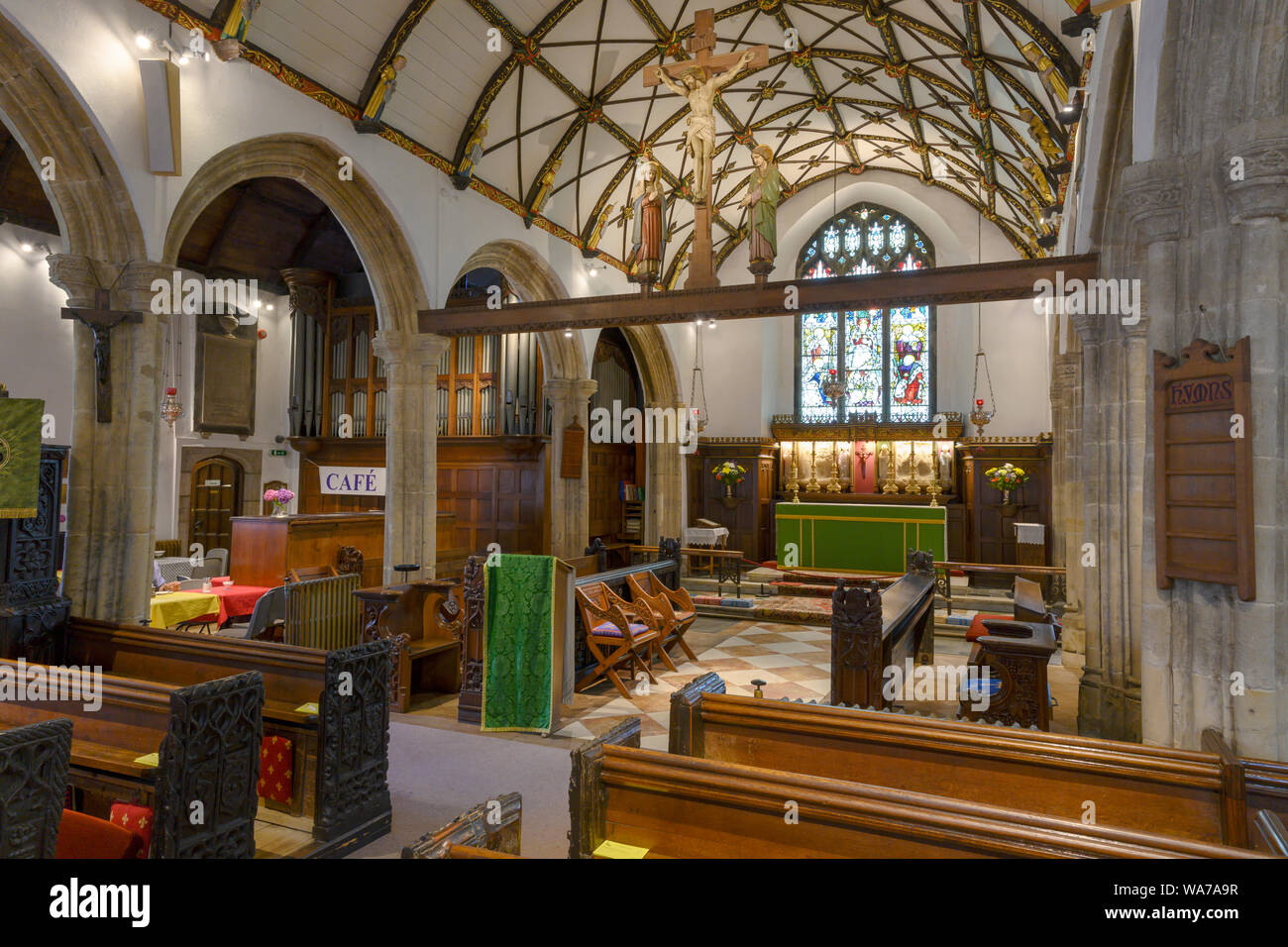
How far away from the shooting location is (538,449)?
11461mm

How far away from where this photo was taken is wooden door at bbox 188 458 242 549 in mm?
11234

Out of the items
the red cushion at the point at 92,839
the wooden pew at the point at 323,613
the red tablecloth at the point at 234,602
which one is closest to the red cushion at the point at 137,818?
the red cushion at the point at 92,839

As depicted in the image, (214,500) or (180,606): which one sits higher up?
(214,500)

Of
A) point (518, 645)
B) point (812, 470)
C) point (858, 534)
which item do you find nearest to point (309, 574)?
point (518, 645)

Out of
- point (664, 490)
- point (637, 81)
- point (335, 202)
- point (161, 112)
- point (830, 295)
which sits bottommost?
point (664, 490)

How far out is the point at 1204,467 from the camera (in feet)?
8.98

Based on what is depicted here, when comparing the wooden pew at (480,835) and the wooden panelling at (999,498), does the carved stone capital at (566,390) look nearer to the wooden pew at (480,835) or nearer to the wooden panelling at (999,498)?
the wooden panelling at (999,498)

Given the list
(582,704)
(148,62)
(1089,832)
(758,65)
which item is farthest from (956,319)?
(1089,832)

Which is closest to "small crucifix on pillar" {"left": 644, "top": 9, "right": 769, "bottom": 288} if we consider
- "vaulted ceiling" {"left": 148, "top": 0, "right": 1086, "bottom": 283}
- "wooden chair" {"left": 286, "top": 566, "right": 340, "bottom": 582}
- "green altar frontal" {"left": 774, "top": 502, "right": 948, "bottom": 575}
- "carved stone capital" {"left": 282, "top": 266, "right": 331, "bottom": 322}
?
"vaulted ceiling" {"left": 148, "top": 0, "right": 1086, "bottom": 283}

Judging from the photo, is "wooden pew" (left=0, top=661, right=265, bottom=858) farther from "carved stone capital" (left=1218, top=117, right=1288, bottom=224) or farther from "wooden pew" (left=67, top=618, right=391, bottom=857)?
"carved stone capital" (left=1218, top=117, right=1288, bottom=224)

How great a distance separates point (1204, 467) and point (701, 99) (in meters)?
4.81

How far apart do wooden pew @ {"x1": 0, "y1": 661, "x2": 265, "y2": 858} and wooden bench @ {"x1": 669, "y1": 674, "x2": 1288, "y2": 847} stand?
1692mm

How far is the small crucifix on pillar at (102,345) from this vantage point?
496 centimetres

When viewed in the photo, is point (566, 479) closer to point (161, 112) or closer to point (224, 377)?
point (224, 377)
